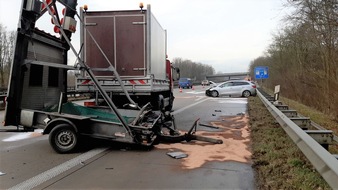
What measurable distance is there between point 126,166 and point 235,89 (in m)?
23.3

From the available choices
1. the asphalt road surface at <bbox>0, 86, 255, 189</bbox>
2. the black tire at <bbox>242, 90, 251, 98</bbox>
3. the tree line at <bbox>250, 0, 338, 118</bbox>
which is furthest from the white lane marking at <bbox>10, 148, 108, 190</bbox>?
the black tire at <bbox>242, 90, 251, 98</bbox>

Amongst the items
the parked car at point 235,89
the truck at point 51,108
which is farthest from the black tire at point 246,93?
the truck at point 51,108

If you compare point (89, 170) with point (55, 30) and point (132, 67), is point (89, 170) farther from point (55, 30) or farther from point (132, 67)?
point (132, 67)

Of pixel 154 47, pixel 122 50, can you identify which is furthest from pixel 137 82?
pixel 154 47

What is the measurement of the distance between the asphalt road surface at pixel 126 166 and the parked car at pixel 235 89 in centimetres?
2027

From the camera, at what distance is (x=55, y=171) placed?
5391 millimetres

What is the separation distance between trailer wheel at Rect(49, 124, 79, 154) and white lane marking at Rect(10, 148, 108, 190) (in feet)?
1.12

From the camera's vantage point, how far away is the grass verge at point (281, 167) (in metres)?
4.23

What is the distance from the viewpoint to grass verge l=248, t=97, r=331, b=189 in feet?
13.9

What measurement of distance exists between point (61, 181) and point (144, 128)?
7.00 feet

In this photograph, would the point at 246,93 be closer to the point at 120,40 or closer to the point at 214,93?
the point at 214,93

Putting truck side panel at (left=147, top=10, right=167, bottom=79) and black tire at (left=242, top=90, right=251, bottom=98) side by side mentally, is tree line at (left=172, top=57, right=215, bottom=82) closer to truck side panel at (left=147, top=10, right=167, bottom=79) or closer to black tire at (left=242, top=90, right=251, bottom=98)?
black tire at (left=242, top=90, right=251, bottom=98)

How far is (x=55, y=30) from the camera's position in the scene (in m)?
7.64

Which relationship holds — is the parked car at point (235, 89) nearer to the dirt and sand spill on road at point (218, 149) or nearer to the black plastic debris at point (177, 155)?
the dirt and sand spill on road at point (218, 149)
